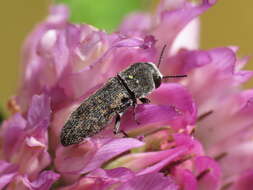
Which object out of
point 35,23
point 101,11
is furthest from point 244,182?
point 35,23

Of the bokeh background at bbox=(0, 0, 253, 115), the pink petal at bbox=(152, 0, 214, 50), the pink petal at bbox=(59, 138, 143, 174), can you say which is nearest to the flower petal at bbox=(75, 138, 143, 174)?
the pink petal at bbox=(59, 138, 143, 174)

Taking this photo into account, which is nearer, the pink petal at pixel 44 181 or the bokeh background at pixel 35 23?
the pink petal at pixel 44 181

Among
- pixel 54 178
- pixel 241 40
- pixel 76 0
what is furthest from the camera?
pixel 241 40

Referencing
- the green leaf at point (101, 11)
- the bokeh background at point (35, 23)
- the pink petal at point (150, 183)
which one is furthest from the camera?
the bokeh background at point (35, 23)

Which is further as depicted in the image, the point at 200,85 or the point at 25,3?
the point at 25,3

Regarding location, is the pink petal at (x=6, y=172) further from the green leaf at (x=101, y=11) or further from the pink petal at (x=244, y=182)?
the green leaf at (x=101, y=11)

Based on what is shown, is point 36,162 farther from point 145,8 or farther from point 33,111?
point 145,8

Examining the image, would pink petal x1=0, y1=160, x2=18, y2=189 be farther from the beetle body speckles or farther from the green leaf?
the green leaf

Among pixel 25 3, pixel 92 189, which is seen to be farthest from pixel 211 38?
pixel 92 189

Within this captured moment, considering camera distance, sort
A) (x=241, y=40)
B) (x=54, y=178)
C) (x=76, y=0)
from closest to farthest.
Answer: (x=54, y=178) < (x=76, y=0) < (x=241, y=40)

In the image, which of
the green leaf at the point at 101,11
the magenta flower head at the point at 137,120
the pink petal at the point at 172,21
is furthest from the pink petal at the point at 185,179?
the green leaf at the point at 101,11
